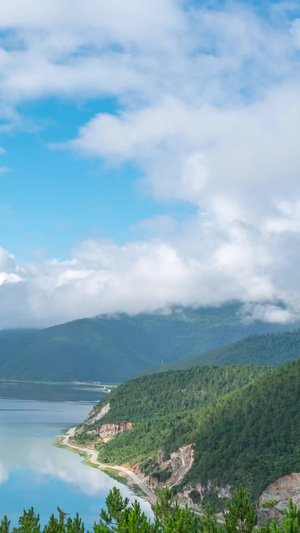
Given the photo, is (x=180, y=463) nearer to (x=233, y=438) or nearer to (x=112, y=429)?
(x=233, y=438)

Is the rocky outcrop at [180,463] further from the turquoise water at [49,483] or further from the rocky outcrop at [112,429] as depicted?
the rocky outcrop at [112,429]

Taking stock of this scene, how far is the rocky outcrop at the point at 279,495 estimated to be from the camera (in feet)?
301

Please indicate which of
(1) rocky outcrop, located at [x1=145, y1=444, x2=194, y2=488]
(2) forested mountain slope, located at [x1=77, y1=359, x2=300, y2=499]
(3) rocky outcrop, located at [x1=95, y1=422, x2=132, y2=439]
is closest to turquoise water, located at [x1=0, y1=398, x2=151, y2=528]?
(1) rocky outcrop, located at [x1=145, y1=444, x2=194, y2=488]

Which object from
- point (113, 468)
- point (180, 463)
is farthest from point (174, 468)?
point (113, 468)

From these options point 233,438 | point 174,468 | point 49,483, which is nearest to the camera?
point 233,438

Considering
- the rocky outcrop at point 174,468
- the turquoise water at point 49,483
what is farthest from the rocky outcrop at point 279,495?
Result: the rocky outcrop at point 174,468

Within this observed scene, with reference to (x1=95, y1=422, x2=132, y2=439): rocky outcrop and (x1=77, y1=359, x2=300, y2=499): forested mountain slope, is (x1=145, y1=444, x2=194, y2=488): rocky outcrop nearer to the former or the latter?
(x1=77, y1=359, x2=300, y2=499): forested mountain slope

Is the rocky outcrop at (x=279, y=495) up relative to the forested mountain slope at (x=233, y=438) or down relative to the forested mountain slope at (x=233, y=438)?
down

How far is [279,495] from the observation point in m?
96.4

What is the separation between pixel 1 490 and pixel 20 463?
26.8 m

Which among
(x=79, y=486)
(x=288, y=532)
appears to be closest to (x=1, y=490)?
(x=79, y=486)

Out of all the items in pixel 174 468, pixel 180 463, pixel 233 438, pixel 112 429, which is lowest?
pixel 174 468

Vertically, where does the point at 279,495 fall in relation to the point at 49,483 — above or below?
above

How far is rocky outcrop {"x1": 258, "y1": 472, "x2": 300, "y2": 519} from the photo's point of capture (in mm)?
91812
